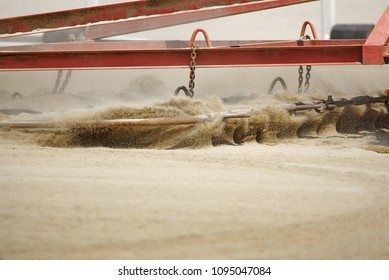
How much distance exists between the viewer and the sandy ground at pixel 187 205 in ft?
6.45

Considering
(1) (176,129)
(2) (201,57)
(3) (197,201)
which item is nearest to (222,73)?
(2) (201,57)

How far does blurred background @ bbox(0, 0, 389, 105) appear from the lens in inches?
249

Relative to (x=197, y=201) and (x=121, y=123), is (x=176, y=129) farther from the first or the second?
(x=197, y=201)

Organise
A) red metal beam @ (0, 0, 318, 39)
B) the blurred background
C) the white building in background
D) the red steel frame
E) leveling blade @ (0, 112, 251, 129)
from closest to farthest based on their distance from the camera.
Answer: leveling blade @ (0, 112, 251, 129)
the red steel frame
red metal beam @ (0, 0, 318, 39)
the blurred background
the white building in background

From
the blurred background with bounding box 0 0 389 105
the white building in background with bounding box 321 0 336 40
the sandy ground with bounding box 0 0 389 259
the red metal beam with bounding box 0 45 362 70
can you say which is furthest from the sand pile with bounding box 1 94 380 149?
the white building in background with bounding box 321 0 336 40

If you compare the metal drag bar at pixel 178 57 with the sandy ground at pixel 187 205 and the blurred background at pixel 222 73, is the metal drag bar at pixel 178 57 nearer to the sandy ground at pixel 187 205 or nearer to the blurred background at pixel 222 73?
the sandy ground at pixel 187 205

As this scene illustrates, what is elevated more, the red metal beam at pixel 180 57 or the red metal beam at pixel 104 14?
the red metal beam at pixel 104 14

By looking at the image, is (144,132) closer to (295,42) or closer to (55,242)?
→ (55,242)

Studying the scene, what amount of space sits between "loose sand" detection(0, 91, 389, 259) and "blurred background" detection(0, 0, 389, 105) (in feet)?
8.03

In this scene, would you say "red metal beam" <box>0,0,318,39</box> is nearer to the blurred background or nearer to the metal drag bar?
the metal drag bar

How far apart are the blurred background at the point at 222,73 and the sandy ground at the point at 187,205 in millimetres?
2681

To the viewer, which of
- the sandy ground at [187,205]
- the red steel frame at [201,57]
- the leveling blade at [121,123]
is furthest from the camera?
the red steel frame at [201,57]

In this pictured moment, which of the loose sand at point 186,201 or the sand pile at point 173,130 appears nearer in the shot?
the loose sand at point 186,201

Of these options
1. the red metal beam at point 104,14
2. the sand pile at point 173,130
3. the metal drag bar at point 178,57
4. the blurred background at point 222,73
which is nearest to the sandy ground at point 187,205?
the sand pile at point 173,130
